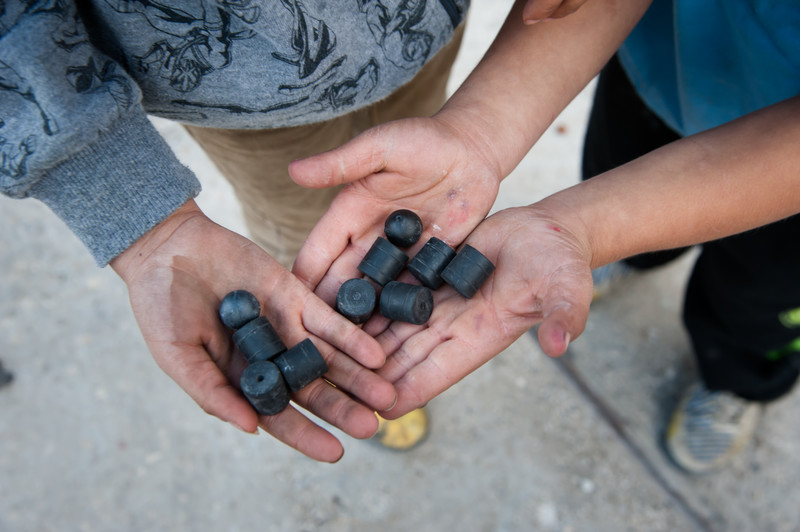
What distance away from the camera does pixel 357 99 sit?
2051 mm

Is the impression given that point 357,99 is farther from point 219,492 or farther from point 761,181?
point 219,492

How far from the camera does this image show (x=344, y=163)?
2.05 metres

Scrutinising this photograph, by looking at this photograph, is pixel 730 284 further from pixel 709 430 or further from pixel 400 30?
pixel 400 30

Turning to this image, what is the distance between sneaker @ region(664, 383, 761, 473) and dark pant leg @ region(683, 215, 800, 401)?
0.31 feet

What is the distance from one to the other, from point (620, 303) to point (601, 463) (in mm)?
1109

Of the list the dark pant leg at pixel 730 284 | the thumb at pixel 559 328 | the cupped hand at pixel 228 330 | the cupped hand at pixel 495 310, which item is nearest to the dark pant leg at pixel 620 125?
the dark pant leg at pixel 730 284

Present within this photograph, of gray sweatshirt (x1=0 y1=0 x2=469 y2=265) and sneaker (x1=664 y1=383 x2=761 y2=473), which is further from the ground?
gray sweatshirt (x1=0 y1=0 x2=469 y2=265)

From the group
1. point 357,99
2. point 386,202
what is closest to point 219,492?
point 386,202

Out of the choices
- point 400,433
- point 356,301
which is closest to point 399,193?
point 356,301

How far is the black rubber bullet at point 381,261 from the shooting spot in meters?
2.20

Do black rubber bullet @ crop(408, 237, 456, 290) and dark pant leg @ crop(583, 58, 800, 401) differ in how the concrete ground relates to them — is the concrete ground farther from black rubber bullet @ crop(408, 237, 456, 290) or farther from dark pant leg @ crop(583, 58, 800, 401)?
black rubber bullet @ crop(408, 237, 456, 290)

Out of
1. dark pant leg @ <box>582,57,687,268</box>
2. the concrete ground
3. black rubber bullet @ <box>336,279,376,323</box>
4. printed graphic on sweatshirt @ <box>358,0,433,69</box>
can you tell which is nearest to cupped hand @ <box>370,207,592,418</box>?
black rubber bullet @ <box>336,279,376,323</box>

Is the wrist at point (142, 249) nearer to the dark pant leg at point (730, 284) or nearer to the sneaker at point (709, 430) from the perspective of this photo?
the dark pant leg at point (730, 284)

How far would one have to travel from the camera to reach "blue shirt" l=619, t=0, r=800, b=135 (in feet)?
6.20
